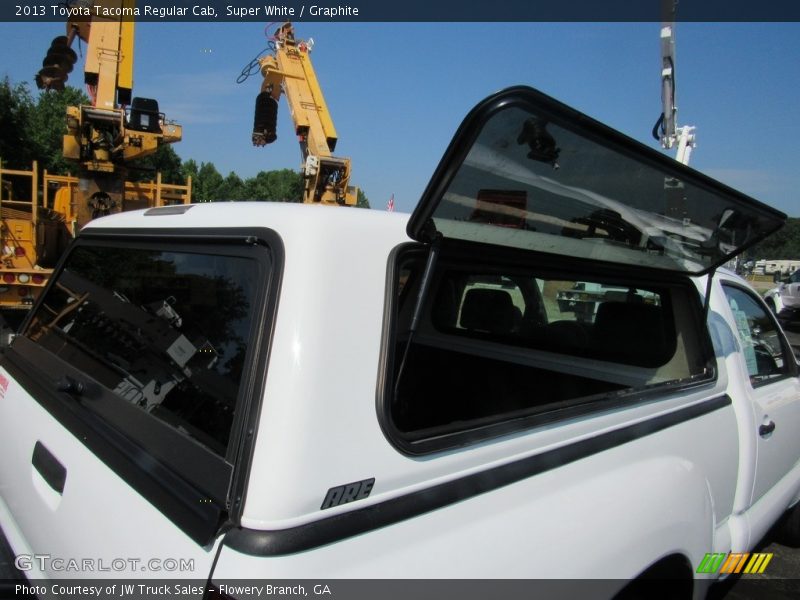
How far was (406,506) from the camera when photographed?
123 cm

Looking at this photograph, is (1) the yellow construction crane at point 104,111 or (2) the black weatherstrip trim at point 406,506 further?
(1) the yellow construction crane at point 104,111

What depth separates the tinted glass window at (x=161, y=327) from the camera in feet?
4.75

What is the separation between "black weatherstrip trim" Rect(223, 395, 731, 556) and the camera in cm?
108

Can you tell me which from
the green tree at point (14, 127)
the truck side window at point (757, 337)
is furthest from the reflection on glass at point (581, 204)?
the green tree at point (14, 127)

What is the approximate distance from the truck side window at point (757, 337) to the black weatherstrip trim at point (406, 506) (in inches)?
57.8

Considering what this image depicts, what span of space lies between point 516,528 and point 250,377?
73 cm

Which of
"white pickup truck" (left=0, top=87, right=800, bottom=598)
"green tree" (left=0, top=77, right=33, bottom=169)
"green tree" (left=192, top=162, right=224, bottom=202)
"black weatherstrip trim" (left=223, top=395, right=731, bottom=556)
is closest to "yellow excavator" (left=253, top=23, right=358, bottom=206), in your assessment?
"white pickup truck" (left=0, top=87, right=800, bottom=598)

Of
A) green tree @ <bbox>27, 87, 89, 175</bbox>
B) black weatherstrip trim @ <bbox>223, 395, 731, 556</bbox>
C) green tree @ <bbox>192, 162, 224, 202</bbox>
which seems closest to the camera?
black weatherstrip trim @ <bbox>223, 395, 731, 556</bbox>

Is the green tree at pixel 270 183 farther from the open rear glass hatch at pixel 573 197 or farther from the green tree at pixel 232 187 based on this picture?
the open rear glass hatch at pixel 573 197

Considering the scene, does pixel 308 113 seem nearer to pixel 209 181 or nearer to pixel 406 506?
pixel 406 506

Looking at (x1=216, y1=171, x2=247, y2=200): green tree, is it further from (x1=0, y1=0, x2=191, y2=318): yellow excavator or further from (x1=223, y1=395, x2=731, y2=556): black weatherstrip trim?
(x1=223, y1=395, x2=731, y2=556): black weatherstrip trim

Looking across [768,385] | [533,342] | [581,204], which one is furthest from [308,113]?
[581,204]

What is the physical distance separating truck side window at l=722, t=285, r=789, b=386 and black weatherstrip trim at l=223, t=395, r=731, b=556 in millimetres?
1468

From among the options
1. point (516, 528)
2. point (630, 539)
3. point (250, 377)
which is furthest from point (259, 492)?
point (630, 539)
